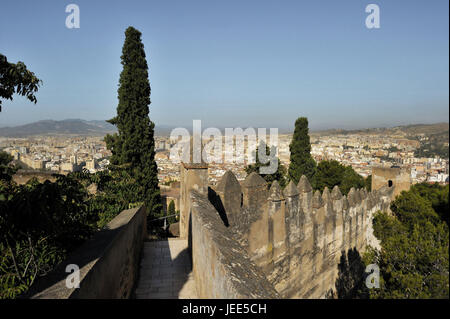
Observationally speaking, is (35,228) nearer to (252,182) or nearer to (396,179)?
(252,182)

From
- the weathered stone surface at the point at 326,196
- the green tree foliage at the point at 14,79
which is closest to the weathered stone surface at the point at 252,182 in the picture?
the weathered stone surface at the point at 326,196

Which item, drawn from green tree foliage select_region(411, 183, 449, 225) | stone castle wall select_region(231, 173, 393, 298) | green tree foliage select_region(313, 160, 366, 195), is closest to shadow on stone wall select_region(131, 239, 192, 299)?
stone castle wall select_region(231, 173, 393, 298)

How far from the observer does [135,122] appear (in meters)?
12.2

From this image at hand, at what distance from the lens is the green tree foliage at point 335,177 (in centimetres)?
2333

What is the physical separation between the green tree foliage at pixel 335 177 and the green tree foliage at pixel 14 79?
900 inches

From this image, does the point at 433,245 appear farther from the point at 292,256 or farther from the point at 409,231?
the point at 292,256

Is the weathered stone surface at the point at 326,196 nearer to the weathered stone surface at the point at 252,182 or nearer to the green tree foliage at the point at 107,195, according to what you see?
the weathered stone surface at the point at 252,182

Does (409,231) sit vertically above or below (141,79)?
below

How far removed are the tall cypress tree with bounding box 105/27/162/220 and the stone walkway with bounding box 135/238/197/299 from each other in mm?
6376

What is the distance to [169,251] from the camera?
5.71 m

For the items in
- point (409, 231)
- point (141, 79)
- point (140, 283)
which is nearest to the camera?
point (140, 283)

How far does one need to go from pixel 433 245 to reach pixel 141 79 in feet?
38.4

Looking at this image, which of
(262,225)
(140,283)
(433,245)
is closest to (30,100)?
(140,283)
